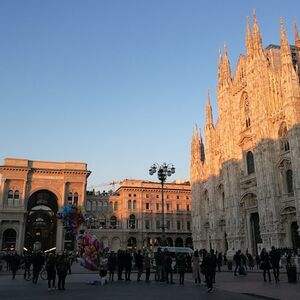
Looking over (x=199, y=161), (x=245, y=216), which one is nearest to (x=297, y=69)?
(x=245, y=216)

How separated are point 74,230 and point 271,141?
24557 millimetres

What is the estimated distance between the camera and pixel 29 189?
6881cm

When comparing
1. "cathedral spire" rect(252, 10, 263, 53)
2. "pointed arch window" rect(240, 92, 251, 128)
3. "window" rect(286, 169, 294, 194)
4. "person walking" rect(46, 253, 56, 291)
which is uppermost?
"cathedral spire" rect(252, 10, 263, 53)

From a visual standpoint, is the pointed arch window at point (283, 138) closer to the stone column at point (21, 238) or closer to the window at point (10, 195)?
the stone column at point (21, 238)

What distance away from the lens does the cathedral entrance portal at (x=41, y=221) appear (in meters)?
76.2

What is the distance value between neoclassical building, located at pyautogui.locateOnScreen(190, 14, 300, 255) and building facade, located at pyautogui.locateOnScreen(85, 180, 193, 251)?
21.7m

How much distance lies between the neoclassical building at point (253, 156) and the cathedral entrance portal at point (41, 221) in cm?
3134

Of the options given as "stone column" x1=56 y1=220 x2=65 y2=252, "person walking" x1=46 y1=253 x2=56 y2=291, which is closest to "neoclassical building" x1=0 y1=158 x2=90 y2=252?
"stone column" x1=56 y1=220 x2=65 y2=252

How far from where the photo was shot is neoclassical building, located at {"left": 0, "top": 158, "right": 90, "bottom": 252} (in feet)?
219

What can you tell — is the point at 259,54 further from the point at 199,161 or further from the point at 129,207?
the point at 129,207

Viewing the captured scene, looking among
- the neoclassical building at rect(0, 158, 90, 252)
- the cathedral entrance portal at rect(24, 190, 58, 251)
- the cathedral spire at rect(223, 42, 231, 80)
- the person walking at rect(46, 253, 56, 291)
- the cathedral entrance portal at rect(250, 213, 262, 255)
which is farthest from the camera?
the cathedral entrance portal at rect(24, 190, 58, 251)

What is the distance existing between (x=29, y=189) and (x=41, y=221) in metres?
19.4

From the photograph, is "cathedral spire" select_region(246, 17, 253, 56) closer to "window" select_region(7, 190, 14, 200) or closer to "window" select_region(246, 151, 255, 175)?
"window" select_region(246, 151, 255, 175)

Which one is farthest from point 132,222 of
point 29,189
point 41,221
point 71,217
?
point 71,217
